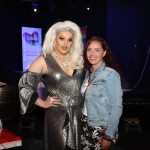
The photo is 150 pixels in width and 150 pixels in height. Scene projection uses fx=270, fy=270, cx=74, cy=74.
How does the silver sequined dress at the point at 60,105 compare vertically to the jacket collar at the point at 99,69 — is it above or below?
below

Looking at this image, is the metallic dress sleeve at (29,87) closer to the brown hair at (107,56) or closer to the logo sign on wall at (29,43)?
the brown hair at (107,56)

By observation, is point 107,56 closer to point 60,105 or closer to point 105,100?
point 105,100

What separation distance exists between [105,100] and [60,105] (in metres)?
0.37

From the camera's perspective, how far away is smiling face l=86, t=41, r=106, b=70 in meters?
2.02

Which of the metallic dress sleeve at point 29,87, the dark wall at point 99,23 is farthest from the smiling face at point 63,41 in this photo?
the dark wall at point 99,23

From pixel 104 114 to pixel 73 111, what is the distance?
262 millimetres

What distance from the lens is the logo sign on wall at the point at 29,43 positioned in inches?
331

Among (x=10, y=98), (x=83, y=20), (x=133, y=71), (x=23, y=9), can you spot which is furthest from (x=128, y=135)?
(x=23, y=9)

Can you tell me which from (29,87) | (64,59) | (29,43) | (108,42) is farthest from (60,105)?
(29,43)

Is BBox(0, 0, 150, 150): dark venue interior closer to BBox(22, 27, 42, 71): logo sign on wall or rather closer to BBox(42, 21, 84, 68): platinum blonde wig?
BBox(22, 27, 42, 71): logo sign on wall

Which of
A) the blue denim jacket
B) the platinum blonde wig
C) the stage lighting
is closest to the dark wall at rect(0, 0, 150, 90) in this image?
the stage lighting

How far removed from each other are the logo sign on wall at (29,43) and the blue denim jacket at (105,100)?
6.67 metres

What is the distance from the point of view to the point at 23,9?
8523mm

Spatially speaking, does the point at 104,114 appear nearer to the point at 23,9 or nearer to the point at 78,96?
the point at 78,96
